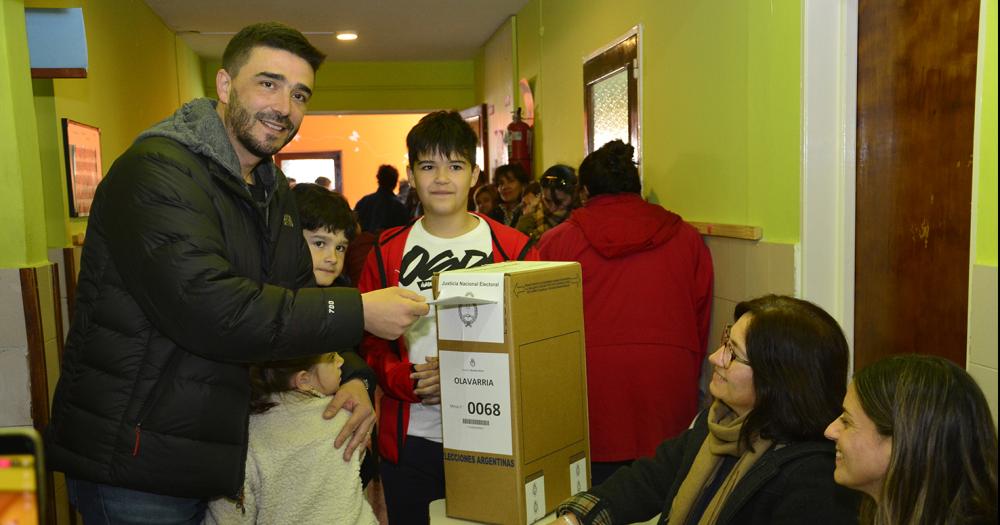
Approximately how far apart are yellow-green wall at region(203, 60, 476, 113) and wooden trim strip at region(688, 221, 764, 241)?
6259mm

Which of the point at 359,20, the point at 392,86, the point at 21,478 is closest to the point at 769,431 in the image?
the point at 21,478

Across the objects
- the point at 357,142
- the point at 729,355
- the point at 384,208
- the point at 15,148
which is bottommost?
the point at 729,355

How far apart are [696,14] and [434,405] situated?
1.83 meters

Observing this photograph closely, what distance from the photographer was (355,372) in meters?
1.78

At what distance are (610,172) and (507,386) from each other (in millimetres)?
1395

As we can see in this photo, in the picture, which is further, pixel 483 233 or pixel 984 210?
pixel 483 233

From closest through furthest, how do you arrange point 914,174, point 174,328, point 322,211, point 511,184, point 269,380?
1. point 174,328
2. point 269,380
3. point 914,174
4. point 322,211
5. point 511,184

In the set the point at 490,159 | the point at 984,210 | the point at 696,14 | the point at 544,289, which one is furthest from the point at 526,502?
the point at 490,159

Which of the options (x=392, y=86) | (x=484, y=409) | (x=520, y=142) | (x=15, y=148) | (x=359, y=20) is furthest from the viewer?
(x=392, y=86)

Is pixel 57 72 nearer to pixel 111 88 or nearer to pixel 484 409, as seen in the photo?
pixel 111 88

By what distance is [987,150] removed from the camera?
1605mm

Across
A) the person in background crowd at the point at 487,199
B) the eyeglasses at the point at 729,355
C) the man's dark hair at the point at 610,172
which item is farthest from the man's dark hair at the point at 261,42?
the person in background crowd at the point at 487,199

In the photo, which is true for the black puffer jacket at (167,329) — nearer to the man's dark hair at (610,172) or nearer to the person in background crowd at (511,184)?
the man's dark hair at (610,172)

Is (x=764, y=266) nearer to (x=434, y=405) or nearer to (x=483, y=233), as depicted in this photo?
(x=483, y=233)
